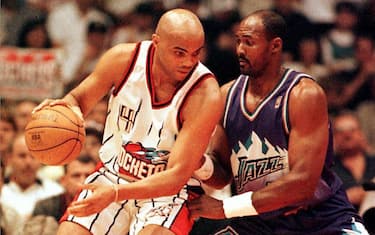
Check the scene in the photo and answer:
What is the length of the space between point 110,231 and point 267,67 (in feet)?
5.05

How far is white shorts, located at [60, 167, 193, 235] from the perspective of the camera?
19.9 ft

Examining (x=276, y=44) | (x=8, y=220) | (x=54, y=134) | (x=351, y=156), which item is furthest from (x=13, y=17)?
(x=276, y=44)

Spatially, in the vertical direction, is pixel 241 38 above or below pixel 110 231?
above

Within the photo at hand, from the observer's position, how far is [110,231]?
6.14m

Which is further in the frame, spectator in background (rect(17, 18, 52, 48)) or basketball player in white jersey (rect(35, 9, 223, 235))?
spectator in background (rect(17, 18, 52, 48))

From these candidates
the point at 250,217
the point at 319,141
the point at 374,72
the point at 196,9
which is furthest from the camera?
the point at 196,9

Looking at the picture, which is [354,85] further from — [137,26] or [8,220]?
[8,220]

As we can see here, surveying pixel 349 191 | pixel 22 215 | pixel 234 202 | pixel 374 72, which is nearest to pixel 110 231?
pixel 234 202

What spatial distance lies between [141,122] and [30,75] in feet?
14.9

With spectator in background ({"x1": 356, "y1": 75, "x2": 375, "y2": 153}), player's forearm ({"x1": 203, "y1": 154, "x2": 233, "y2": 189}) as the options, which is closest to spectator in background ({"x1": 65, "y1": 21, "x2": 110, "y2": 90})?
spectator in background ({"x1": 356, "y1": 75, "x2": 375, "y2": 153})

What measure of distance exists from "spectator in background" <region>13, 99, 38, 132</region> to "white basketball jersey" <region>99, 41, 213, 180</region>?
389 cm

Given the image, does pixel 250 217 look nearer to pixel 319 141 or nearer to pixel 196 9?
pixel 319 141

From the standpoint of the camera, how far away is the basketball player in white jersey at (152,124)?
19.3ft

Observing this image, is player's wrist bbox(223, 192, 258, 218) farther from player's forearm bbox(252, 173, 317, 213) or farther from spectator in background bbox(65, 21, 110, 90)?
spectator in background bbox(65, 21, 110, 90)
